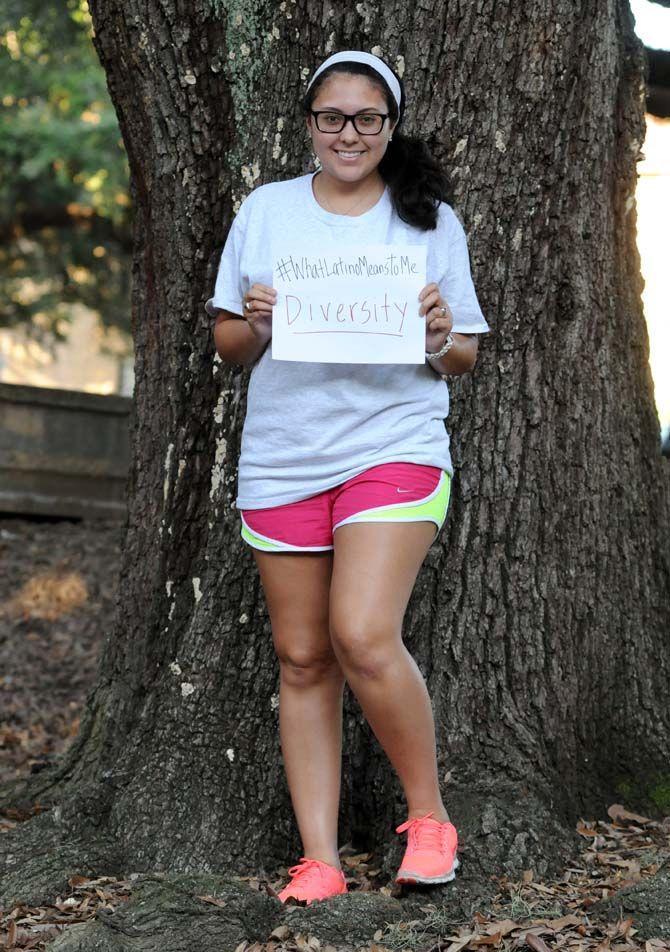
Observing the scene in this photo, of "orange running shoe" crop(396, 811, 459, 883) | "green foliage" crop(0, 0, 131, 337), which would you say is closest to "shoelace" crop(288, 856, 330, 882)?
"orange running shoe" crop(396, 811, 459, 883)

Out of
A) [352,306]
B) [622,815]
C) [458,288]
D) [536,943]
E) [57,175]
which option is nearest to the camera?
[536,943]

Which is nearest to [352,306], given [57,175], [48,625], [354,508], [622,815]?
[354,508]

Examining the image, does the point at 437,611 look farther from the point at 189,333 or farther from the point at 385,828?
the point at 189,333

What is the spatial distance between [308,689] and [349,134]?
1.54 m

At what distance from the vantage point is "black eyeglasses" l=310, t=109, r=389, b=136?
3.17 metres

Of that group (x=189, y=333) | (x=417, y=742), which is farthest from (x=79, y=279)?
(x=417, y=742)

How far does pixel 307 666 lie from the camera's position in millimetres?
3371

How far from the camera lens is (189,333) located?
4.02 meters

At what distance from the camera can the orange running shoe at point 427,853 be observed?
326 cm

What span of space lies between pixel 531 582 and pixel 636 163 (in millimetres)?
1584

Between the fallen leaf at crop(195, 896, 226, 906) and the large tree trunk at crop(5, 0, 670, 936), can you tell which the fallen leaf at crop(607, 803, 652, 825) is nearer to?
the large tree trunk at crop(5, 0, 670, 936)

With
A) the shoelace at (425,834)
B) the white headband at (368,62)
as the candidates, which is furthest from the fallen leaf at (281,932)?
the white headband at (368,62)

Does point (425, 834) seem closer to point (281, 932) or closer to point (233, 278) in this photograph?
point (281, 932)

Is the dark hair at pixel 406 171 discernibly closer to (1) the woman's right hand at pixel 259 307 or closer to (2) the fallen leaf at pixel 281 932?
(1) the woman's right hand at pixel 259 307
